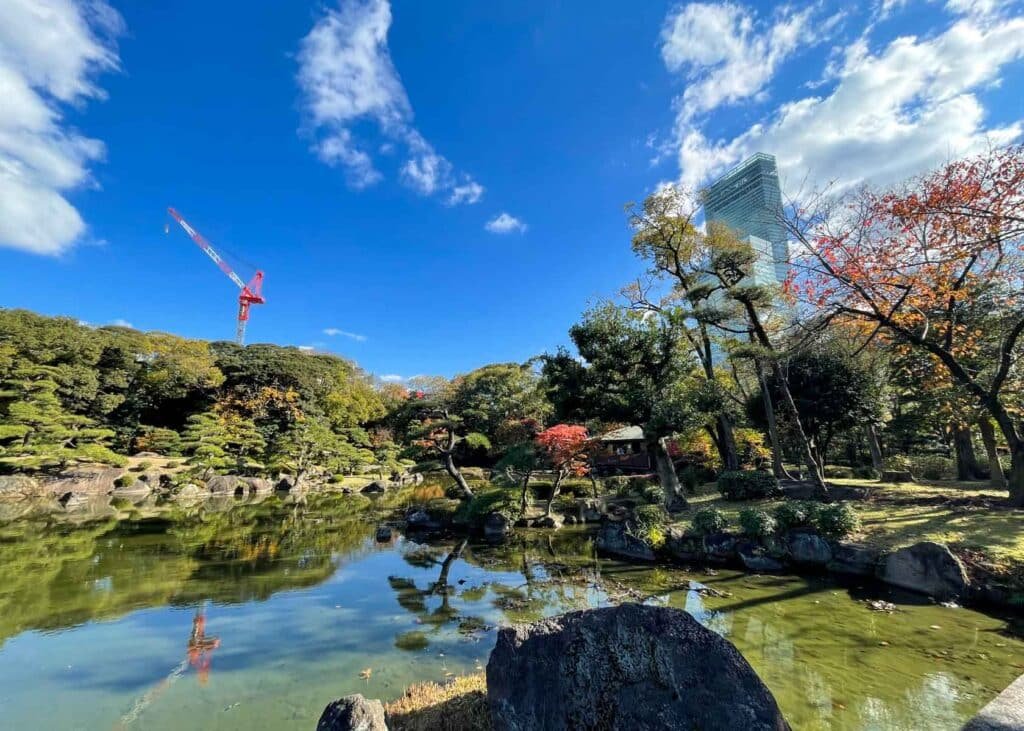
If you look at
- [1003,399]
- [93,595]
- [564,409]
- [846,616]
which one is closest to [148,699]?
[93,595]

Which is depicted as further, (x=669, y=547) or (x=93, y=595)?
(x=669, y=547)

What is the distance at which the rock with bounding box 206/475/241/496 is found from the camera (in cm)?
2145

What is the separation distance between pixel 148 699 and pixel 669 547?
8.35m

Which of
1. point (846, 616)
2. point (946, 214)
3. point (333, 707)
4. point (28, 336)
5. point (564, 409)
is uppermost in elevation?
point (28, 336)

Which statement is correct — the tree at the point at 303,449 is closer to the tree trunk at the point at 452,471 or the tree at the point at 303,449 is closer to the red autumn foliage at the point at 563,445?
the tree trunk at the point at 452,471

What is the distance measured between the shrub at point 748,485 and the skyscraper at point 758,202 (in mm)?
4934

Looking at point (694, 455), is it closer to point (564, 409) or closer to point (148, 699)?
point (564, 409)

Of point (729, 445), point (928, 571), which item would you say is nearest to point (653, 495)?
point (729, 445)

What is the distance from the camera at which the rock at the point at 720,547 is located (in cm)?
875

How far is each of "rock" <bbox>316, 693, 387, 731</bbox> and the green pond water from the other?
4.55 feet

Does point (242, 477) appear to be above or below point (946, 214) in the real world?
below

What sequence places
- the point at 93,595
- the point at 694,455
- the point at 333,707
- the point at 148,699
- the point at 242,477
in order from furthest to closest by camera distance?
the point at 242,477 → the point at 694,455 → the point at 93,595 → the point at 148,699 → the point at 333,707

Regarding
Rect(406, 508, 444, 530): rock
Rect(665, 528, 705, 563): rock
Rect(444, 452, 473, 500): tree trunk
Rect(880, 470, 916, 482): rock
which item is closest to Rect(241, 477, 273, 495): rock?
Rect(406, 508, 444, 530): rock

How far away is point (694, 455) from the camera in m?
18.7
